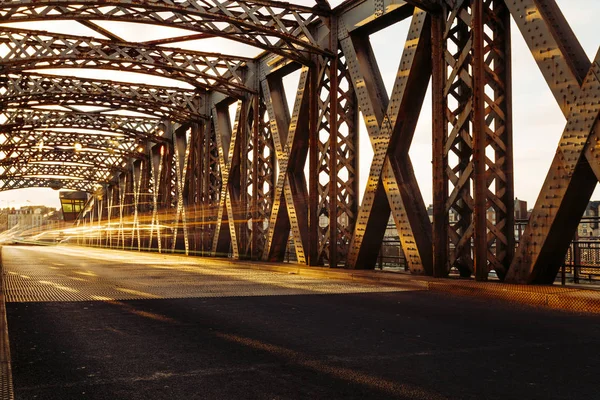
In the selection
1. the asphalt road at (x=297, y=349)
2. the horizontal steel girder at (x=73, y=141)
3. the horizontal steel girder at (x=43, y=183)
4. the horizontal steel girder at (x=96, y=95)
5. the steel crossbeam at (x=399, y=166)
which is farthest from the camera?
the horizontal steel girder at (x=43, y=183)

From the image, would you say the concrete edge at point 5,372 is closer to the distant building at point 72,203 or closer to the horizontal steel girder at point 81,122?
the horizontal steel girder at point 81,122

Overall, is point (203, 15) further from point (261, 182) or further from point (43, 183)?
point (43, 183)

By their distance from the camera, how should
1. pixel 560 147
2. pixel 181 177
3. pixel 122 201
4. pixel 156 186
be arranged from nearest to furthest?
pixel 560 147 < pixel 181 177 < pixel 156 186 < pixel 122 201

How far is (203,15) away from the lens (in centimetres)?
1430

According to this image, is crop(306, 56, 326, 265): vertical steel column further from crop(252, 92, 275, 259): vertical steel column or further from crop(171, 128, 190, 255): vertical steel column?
crop(171, 128, 190, 255): vertical steel column

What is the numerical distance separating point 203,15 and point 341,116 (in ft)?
13.6

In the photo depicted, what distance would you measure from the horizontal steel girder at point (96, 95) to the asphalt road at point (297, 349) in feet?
52.9

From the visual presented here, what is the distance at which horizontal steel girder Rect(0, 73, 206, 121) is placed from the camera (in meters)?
22.0

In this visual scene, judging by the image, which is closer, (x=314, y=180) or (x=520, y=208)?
(x=520, y=208)

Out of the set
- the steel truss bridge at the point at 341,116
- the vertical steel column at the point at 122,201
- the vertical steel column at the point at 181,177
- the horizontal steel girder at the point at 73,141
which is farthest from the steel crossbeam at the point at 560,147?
the vertical steel column at the point at 122,201

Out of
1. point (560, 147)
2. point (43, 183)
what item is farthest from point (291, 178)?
point (43, 183)

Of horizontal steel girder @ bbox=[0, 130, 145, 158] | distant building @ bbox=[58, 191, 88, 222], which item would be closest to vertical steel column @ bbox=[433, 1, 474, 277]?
horizontal steel girder @ bbox=[0, 130, 145, 158]

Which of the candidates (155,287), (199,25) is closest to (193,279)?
(155,287)

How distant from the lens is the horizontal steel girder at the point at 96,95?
72.3 ft
